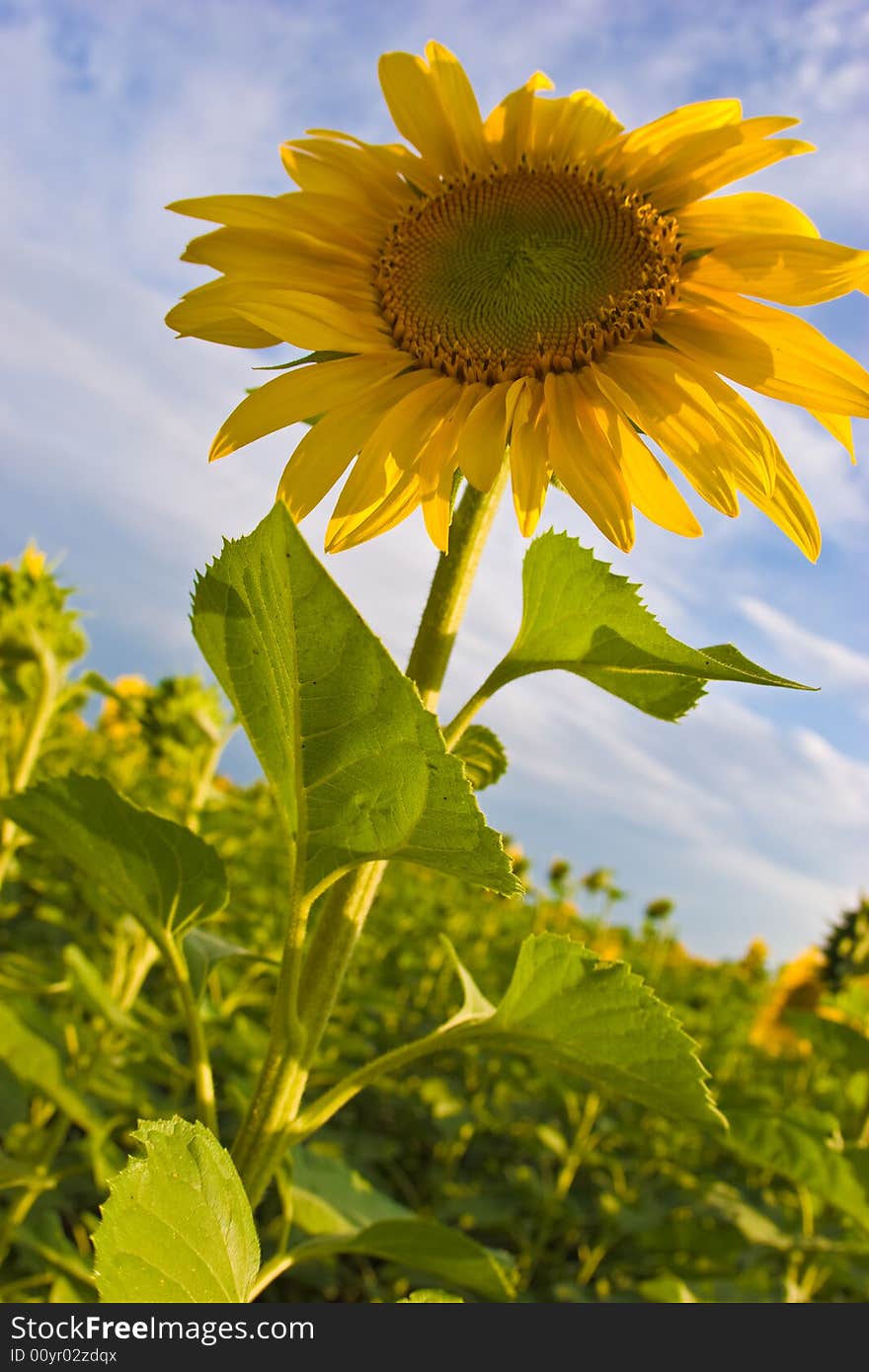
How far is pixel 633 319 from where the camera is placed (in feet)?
3.85

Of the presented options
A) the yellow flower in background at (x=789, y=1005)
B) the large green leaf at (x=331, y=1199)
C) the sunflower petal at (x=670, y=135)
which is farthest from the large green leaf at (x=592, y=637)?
the yellow flower in background at (x=789, y=1005)

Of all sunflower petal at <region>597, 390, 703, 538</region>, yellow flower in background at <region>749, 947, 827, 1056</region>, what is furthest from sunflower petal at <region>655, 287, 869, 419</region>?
yellow flower in background at <region>749, 947, 827, 1056</region>

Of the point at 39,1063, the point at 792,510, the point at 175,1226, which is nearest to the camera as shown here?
the point at 175,1226

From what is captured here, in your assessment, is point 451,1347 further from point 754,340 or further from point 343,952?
point 754,340

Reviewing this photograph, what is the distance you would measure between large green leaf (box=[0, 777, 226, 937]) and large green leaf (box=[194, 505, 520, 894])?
0.90ft

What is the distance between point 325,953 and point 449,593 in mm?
360

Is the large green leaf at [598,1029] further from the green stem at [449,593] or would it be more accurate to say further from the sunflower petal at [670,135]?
the sunflower petal at [670,135]

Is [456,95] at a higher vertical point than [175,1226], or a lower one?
higher

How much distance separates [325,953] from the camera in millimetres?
1021

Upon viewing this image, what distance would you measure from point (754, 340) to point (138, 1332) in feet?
3.58

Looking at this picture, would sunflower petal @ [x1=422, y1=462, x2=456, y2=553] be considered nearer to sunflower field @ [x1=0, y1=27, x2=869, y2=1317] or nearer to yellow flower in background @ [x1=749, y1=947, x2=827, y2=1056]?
sunflower field @ [x1=0, y1=27, x2=869, y2=1317]

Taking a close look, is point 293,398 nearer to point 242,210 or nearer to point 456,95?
point 242,210

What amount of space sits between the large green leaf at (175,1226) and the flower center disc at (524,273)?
77 centimetres

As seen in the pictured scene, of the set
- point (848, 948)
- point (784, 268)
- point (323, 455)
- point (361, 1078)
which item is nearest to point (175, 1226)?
point (361, 1078)
